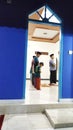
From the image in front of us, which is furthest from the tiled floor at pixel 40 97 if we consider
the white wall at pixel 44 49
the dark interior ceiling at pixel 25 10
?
the white wall at pixel 44 49

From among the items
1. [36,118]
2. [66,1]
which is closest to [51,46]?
[66,1]

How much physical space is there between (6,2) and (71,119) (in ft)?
10.1

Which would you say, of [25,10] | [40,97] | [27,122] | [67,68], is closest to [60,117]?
[27,122]

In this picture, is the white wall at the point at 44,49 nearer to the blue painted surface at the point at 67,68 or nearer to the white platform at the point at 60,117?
the blue painted surface at the point at 67,68

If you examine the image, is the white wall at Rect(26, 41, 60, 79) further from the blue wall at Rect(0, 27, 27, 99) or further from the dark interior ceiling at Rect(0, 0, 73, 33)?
the blue wall at Rect(0, 27, 27, 99)

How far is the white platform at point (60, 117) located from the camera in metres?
2.91

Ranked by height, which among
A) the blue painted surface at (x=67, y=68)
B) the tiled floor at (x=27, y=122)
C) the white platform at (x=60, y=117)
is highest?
the blue painted surface at (x=67, y=68)

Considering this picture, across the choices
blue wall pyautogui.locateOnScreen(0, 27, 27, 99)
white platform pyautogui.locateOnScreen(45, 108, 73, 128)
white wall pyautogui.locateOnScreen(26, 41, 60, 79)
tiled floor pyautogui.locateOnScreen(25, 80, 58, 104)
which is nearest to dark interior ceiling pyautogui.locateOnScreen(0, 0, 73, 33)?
blue wall pyautogui.locateOnScreen(0, 27, 27, 99)

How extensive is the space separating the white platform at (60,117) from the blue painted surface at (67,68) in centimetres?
56

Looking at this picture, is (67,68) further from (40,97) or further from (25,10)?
(25,10)

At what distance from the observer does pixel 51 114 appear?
10.9 ft

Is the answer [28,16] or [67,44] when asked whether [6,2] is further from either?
[67,44]

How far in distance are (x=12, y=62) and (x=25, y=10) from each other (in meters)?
1.35

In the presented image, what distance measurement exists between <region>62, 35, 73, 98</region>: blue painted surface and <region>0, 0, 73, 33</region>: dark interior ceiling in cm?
30
